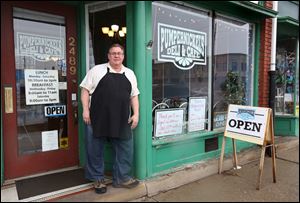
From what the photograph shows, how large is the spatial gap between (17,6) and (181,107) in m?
2.56

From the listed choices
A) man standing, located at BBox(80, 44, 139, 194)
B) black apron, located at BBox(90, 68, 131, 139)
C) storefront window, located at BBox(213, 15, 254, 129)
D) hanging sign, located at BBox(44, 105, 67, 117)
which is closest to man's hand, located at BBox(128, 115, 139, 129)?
→ man standing, located at BBox(80, 44, 139, 194)

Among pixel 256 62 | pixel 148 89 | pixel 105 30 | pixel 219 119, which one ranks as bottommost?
pixel 219 119

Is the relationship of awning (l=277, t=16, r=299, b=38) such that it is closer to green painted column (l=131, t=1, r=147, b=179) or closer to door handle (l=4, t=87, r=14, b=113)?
green painted column (l=131, t=1, r=147, b=179)

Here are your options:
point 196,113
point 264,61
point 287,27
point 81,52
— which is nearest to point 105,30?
point 81,52

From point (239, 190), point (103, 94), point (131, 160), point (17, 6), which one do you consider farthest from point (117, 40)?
point (239, 190)

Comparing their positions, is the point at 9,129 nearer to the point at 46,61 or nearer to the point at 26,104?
the point at 26,104

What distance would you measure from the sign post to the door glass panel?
2401 millimetres

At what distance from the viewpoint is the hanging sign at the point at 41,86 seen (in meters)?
3.66

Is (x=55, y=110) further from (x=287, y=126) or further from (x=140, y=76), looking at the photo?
(x=287, y=126)

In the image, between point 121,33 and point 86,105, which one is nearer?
point 86,105

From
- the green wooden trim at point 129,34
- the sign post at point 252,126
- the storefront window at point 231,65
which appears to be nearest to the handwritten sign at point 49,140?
the green wooden trim at point 129,34

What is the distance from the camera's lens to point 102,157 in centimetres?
347

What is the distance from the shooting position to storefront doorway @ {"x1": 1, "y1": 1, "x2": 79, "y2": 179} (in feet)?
11.6

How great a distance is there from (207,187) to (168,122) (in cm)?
102
